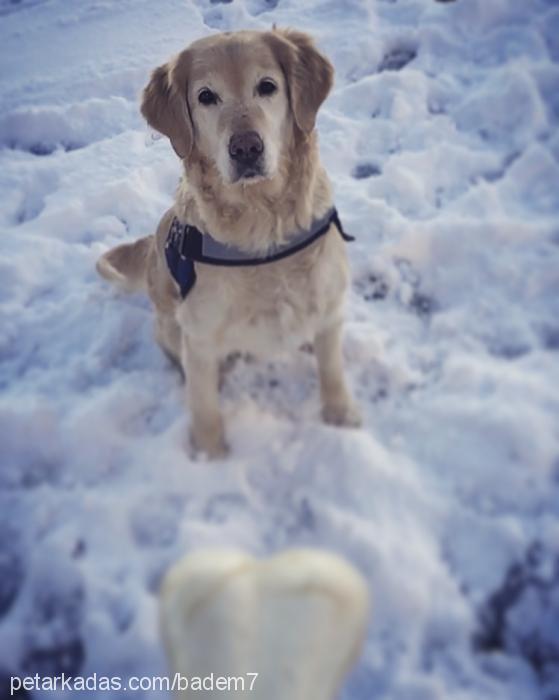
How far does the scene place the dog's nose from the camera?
69.0 inches

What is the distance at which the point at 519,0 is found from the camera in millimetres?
A: 4016

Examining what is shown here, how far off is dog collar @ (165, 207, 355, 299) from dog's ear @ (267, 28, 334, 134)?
37cm

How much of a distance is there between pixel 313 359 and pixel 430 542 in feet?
3.40

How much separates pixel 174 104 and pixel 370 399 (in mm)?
1398

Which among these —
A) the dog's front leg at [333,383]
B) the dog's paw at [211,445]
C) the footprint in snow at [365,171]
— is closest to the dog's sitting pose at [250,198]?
the dog's front leg at [333,383]

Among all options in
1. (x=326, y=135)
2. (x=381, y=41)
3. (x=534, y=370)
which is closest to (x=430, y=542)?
(x=534, y=370)

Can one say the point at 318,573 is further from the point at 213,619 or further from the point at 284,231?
the point at 284,231

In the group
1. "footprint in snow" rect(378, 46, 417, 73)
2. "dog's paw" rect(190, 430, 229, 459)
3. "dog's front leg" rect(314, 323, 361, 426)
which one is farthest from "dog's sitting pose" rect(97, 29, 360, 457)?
"footprint in snow" rect(378, 46, 417, 73)

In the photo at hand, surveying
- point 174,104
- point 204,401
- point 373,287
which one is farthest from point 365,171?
point 204,401

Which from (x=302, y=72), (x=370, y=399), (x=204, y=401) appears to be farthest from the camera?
(x=370, y=399)

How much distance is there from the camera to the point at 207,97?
1.93 m

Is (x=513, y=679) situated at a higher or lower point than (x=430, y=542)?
lower

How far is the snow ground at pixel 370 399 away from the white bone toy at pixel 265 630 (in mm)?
720

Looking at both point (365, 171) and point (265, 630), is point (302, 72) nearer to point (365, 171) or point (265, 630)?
point (365, 171)
